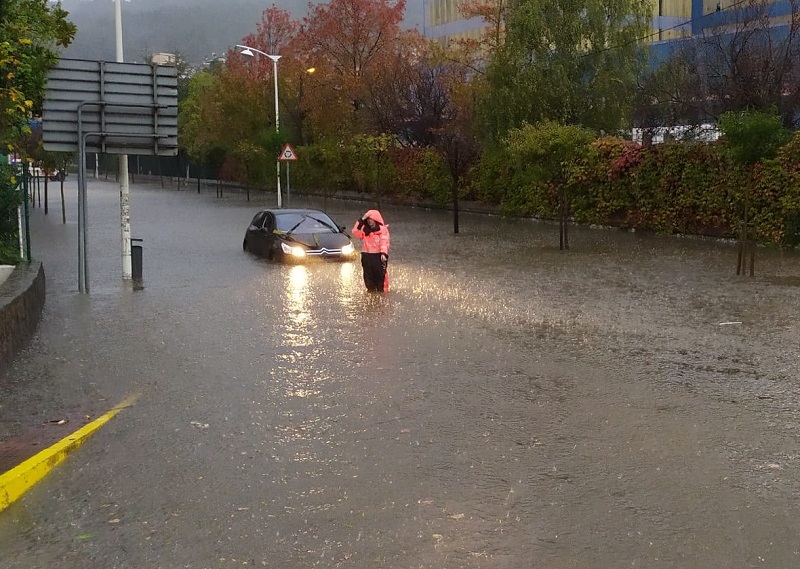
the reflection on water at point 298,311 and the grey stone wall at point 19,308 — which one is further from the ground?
the grey stone wall at point 19,308

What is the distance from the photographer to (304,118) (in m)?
53.1

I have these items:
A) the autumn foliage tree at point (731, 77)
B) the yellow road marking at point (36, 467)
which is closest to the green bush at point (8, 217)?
the yellow road marking at point (36, 467)

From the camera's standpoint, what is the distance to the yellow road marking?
5.32 meters

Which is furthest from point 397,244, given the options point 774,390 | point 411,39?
point 411,39

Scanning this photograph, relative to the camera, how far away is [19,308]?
31.1ft

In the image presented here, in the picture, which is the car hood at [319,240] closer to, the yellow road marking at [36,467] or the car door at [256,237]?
the car door at [256,237]

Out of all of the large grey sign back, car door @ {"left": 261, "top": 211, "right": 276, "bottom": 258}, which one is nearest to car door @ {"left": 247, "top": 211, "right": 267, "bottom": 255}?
car door @ {"left": 261, "top": 211, "right": 276, "bottom": 258}

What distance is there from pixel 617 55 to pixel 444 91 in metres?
13.6

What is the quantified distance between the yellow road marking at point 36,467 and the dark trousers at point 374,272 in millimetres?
7546

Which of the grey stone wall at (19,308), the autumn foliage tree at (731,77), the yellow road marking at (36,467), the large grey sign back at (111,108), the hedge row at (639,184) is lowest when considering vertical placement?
the yellow road marking at (36,467)

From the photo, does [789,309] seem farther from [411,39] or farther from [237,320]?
[411,39]

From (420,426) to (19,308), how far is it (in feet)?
Answer: 16.5

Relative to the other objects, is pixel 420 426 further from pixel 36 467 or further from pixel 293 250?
pixel 293 250

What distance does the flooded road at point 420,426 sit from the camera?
4.66 metres
